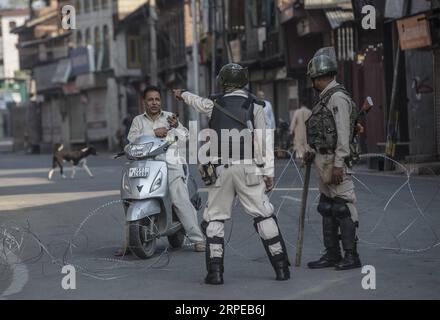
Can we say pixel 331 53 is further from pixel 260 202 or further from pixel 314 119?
pixel 260 202

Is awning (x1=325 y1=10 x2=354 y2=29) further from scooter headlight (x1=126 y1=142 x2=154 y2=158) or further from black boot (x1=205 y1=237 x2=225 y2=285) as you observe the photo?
black boot (x1=205 y1=237 x2=225 y2=285)

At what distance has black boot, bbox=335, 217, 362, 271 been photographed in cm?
840

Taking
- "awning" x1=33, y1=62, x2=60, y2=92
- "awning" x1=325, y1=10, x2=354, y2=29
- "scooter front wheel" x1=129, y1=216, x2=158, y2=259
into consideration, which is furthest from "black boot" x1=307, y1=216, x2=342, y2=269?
"awning" x1=33, y1=62, x2=60, y2=92

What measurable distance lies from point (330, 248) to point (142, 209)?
1875 mm

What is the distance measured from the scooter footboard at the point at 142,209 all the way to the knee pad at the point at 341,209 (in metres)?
1.87

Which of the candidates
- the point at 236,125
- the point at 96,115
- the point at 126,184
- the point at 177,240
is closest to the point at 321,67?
the point at 236,125

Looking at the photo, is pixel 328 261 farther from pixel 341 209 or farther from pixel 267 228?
pixel 267 228

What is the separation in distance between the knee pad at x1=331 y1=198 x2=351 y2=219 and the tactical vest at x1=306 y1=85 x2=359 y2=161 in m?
0.41

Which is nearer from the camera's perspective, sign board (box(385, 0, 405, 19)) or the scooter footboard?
the scooter footboard

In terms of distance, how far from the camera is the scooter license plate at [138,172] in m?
9.65

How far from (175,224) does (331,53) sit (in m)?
2.48

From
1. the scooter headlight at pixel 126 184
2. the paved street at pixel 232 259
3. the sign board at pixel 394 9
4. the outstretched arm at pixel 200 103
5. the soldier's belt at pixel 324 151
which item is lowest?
the paved street at pixel 232 259

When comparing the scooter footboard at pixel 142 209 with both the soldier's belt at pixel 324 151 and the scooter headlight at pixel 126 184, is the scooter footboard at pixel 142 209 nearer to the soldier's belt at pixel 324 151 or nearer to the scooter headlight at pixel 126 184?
the scooter headlight at pixel 126 184

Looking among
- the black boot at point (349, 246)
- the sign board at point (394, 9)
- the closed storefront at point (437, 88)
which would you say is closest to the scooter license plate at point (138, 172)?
the black boot at point (349, 246)
